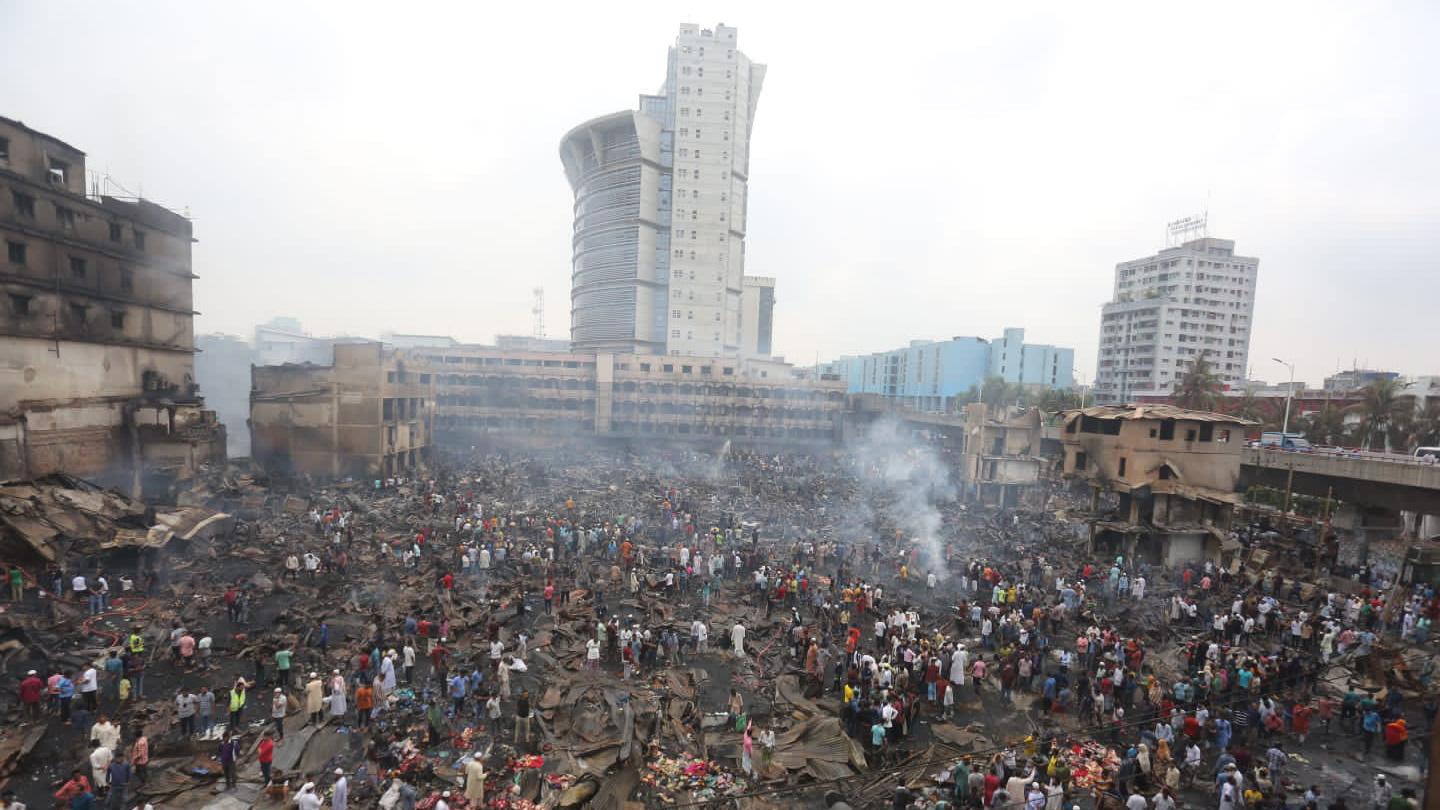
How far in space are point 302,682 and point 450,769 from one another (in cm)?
598

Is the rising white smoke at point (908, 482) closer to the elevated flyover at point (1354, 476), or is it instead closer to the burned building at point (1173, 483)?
the burned building at point (1173, 483)

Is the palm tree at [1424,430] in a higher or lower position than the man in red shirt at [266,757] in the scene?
higher

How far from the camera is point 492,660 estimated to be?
1642cm

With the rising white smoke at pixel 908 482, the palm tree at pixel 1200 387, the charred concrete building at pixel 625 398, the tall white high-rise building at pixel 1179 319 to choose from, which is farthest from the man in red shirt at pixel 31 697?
the tall white high-rise building at pixel 1179 319

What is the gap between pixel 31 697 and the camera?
506 inches

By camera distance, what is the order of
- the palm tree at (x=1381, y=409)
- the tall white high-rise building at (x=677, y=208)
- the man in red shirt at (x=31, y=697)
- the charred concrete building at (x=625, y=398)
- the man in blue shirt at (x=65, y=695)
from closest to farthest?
the man in red shirt at (x=31, y=697) → the man in blue shirt at (x=65, y=695) → the palm tree at (x=1381, y=409) → the charred concrete building at (x=625, y=398) → the tall white high-rise building at (x=677, y=208)

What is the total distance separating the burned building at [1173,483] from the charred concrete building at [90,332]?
1971 inches

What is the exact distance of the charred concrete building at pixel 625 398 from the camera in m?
67.1

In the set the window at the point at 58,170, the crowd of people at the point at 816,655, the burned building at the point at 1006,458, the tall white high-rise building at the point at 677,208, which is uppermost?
the tall white high-rise building at the point at 677,208

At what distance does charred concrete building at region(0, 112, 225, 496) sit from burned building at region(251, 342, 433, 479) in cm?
369

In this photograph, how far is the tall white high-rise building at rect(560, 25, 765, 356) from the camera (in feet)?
311

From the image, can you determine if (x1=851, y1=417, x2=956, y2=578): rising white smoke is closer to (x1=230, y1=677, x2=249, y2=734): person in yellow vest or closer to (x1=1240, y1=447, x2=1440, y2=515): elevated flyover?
(x1=1240, y1=447, x2=1440, y2=515): elevated flyover

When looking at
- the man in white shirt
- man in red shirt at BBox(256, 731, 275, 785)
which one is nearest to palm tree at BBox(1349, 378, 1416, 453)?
man in red shirt at BBox(256, 731, 275, 785)

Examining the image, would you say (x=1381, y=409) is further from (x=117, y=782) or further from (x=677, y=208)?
(x=677, y=208)
